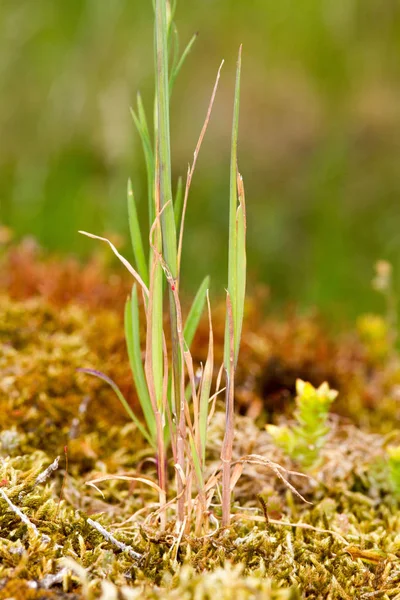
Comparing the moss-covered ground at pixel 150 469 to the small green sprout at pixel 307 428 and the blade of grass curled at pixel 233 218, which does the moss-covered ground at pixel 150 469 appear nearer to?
the small green sprout at pixel 307 428

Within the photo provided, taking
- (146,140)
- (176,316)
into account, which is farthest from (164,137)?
(176,316)

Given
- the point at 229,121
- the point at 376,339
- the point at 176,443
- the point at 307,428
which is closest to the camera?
the point at 176,443

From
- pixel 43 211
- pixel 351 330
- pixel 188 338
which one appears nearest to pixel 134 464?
pixel 188 338

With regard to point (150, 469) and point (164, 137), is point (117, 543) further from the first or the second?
point (164, 137)

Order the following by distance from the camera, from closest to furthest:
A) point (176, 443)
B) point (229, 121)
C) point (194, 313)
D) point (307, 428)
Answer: point (176, 443) < point (194, 313) < point (307, 428) < point (229, 121)

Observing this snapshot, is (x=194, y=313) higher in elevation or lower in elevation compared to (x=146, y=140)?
lower

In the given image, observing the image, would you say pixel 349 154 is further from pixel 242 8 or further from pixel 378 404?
pixel 378 404

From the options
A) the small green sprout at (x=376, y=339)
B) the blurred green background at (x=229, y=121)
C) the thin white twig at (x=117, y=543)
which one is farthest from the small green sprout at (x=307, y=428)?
the blurred green background at (x=229, y=121)
